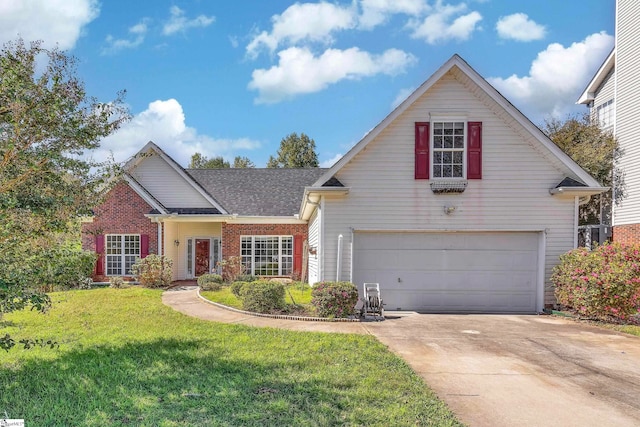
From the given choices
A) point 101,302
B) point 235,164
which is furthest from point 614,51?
point 235,164

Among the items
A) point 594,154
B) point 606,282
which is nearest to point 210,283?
point 606,282

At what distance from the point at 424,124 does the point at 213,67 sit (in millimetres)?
8364

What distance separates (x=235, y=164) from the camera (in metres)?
53.0

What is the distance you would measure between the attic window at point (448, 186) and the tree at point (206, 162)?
4449 cm

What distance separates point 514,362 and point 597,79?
20504 millimetres

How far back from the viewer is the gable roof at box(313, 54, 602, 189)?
10.8 m

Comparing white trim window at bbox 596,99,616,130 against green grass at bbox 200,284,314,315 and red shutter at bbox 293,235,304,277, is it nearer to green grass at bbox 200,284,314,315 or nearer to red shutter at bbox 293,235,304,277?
red shutter at bbox 293,235,304,277

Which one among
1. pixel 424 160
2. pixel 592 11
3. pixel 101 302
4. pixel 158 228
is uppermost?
pixel 592 11

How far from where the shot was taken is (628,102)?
17062mm

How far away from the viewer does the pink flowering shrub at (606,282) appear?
30.6 feet

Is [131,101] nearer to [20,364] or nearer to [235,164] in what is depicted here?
[20,364]

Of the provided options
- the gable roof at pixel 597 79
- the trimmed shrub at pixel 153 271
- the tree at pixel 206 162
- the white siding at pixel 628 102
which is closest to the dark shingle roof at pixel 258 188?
the trimmed shrub at pixel 153 271

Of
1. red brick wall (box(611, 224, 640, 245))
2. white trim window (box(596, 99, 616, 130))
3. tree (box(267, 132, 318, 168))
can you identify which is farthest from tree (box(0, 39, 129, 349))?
tree (box(267, 132, 318, 168))

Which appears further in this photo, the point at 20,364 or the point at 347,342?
the point at 347,342
